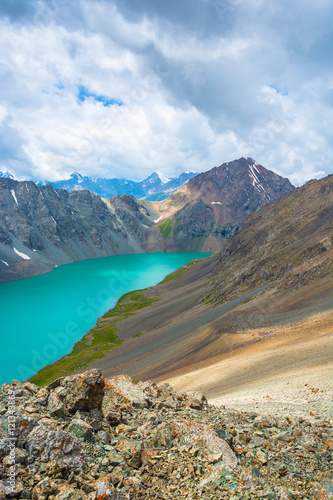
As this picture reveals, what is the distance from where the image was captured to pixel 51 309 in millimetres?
105812

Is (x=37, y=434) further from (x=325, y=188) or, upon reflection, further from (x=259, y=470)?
(x=325, y=188)

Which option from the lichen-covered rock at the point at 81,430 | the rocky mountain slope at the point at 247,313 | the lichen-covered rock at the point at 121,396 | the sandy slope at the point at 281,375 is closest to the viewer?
the lichen-covered rock at the point at 81,430

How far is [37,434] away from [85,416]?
2.56 metres

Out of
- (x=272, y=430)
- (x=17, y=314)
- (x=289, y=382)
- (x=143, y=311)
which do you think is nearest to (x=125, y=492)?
(x=272, y=430)

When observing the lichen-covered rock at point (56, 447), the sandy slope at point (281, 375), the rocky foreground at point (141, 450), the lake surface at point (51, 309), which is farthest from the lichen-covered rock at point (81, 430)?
the lake surface at point (51, 309)

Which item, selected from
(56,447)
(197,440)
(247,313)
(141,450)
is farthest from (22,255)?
(197,440)

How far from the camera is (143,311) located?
98438mm

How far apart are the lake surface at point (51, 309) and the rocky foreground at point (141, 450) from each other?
6029 cm

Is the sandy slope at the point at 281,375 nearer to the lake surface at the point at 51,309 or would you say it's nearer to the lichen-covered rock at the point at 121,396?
the lichen-covered rock at the point at 121,396

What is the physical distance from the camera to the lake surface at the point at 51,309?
70875mm

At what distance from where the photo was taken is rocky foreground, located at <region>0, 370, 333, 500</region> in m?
7.75

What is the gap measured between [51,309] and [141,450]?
4235 inches

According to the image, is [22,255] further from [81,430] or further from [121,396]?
[81,430]

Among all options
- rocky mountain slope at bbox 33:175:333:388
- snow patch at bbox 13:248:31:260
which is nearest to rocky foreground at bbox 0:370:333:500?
rocky mountain slope at bbox 33:175:333:388
